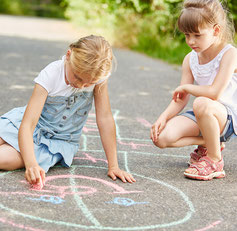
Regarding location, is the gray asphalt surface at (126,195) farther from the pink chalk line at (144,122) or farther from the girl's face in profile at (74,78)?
the girl's face in profile at (74,78)

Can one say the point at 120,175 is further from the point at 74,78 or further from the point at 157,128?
the point at 74,78

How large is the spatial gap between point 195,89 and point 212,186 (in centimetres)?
62

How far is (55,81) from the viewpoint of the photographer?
9.31 ft

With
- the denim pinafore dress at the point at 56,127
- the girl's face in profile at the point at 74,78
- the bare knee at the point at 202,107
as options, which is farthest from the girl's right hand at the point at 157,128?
the girl's face in profile at the point at 74,78

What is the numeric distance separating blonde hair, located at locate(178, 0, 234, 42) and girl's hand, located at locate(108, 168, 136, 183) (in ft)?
3.11

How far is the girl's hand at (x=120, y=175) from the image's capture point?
9.08ft

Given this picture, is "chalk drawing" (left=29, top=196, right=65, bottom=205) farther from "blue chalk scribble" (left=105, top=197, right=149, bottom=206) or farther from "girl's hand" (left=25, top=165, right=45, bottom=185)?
"blue chalk scribble" (left=105, top=197, right=149, bottom=206)

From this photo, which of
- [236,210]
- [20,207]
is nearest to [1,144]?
[20,207]

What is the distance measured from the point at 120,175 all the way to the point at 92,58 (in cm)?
73

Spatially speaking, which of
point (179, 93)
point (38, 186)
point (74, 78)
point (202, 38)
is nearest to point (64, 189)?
point (38, 186)

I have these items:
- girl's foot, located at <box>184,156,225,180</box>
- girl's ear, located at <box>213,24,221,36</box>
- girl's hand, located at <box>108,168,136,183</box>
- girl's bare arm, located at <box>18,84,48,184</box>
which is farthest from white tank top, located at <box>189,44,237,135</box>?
girl's bare arm, located at <box>18,84,48,184</box>

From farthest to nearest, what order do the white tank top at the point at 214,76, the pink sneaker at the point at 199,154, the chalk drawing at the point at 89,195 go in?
1. the pink sneaker at the point at 199,154
2. the white tank top at the point at 214,76
3. the chalk drawing at the point at 89,195

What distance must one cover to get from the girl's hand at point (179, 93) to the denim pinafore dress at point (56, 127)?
57cm

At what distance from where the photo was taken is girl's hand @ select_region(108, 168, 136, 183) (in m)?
2.77
